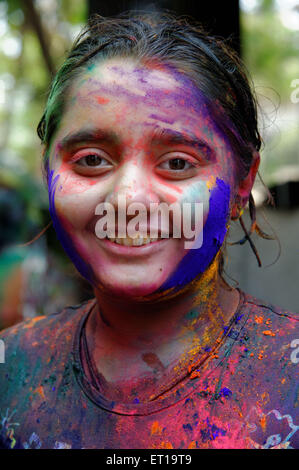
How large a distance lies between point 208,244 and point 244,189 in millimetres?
336

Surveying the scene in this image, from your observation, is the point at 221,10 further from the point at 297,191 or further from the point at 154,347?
the point at 297,191

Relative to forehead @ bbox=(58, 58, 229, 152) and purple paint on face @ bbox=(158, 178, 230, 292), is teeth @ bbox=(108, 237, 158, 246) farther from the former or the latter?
forehead @ bbox=(58, 58, 229, 152)

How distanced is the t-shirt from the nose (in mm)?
583

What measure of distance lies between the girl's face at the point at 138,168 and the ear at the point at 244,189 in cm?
13

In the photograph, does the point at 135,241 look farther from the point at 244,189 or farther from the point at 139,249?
the point at 244,189

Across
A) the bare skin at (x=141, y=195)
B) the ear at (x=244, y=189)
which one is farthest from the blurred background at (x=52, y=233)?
the bare skin at (x=141, y=195)

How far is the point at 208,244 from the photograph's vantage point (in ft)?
5.44

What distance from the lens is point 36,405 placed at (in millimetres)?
1849

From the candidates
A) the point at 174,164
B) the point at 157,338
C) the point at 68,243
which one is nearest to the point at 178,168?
the point at 174,164

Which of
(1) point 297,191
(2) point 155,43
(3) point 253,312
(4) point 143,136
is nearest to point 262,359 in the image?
(3) point 253,312

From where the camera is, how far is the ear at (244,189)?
6.00 ft

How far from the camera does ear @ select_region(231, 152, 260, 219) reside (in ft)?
6.00

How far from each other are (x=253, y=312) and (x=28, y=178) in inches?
211

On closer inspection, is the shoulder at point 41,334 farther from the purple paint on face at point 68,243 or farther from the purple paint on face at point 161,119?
the purple paint on face at point 161,119
